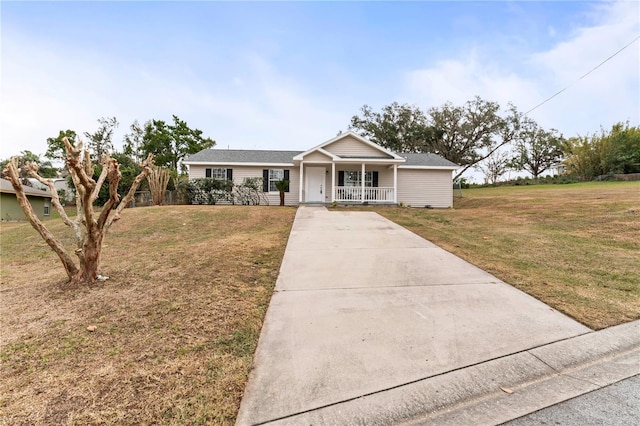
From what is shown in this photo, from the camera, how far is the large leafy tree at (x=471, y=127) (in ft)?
99.6

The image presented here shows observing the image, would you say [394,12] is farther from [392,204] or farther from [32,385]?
[32,385]

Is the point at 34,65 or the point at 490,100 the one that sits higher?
the point at 490,100

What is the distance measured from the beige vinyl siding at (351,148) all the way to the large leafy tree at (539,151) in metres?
26.3

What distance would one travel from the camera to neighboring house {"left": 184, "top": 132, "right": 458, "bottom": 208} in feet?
54.5

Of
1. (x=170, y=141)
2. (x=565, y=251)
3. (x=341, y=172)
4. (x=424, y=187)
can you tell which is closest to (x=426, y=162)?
(x=424, y=187)

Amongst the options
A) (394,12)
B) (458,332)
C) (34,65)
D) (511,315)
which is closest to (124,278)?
(458,332)

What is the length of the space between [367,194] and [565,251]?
11.3 meters

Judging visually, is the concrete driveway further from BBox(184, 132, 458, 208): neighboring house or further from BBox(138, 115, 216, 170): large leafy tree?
BBox(138, 115, 216, 170): large leafy tree

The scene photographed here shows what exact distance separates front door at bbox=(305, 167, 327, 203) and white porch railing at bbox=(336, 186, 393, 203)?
98cm

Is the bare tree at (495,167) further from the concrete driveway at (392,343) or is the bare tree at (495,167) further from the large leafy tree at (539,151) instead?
the concrete driveway at (392,343)

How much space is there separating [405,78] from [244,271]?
51.2 feet

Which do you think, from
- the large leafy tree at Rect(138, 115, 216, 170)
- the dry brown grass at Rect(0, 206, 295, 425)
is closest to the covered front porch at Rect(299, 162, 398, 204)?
the dry brown grass at Rect(0, 206, 295, 425)

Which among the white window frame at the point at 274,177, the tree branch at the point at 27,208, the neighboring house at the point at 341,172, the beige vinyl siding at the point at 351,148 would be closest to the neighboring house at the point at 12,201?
the neighboring house at the point at 341,172

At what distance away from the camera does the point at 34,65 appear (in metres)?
10.3
